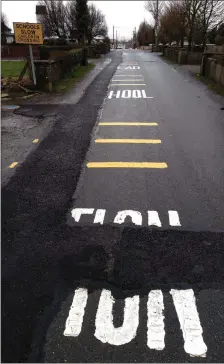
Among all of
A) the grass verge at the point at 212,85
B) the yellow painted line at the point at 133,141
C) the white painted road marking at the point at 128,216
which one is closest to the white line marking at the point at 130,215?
the white painted road marking at the point at 128,216

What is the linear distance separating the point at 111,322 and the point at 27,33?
1655 cm

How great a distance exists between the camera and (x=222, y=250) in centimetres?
466

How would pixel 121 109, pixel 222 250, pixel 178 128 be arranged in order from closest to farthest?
1. pixel 222 250
2. pixel 178 128
3. pixel 121 109

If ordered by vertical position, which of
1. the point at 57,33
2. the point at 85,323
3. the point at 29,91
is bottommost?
the point at 85,323

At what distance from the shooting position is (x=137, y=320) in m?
3.56

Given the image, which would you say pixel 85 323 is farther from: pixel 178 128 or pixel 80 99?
pixel 80 99

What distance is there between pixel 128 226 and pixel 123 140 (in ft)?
15.5

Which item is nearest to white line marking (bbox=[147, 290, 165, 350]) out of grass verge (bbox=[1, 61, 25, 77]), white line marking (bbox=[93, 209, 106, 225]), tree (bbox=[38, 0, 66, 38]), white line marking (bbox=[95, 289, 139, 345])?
white line marking (bbox=[95, 289, 139, 345])

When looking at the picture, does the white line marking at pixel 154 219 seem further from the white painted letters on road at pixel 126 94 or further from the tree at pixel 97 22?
the tree at pixel 97 22

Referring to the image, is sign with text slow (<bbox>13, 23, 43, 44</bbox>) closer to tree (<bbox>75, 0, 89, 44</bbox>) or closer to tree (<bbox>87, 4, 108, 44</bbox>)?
tree (<bbox>75, 0, 89, 44</bbox>)

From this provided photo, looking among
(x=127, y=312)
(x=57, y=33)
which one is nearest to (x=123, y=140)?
(x=127, y=312)

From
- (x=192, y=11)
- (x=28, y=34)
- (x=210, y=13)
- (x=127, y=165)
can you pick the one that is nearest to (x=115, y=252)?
(x=127, y=165)

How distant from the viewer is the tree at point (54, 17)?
68.8m

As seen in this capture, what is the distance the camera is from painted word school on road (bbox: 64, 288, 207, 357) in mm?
3320
